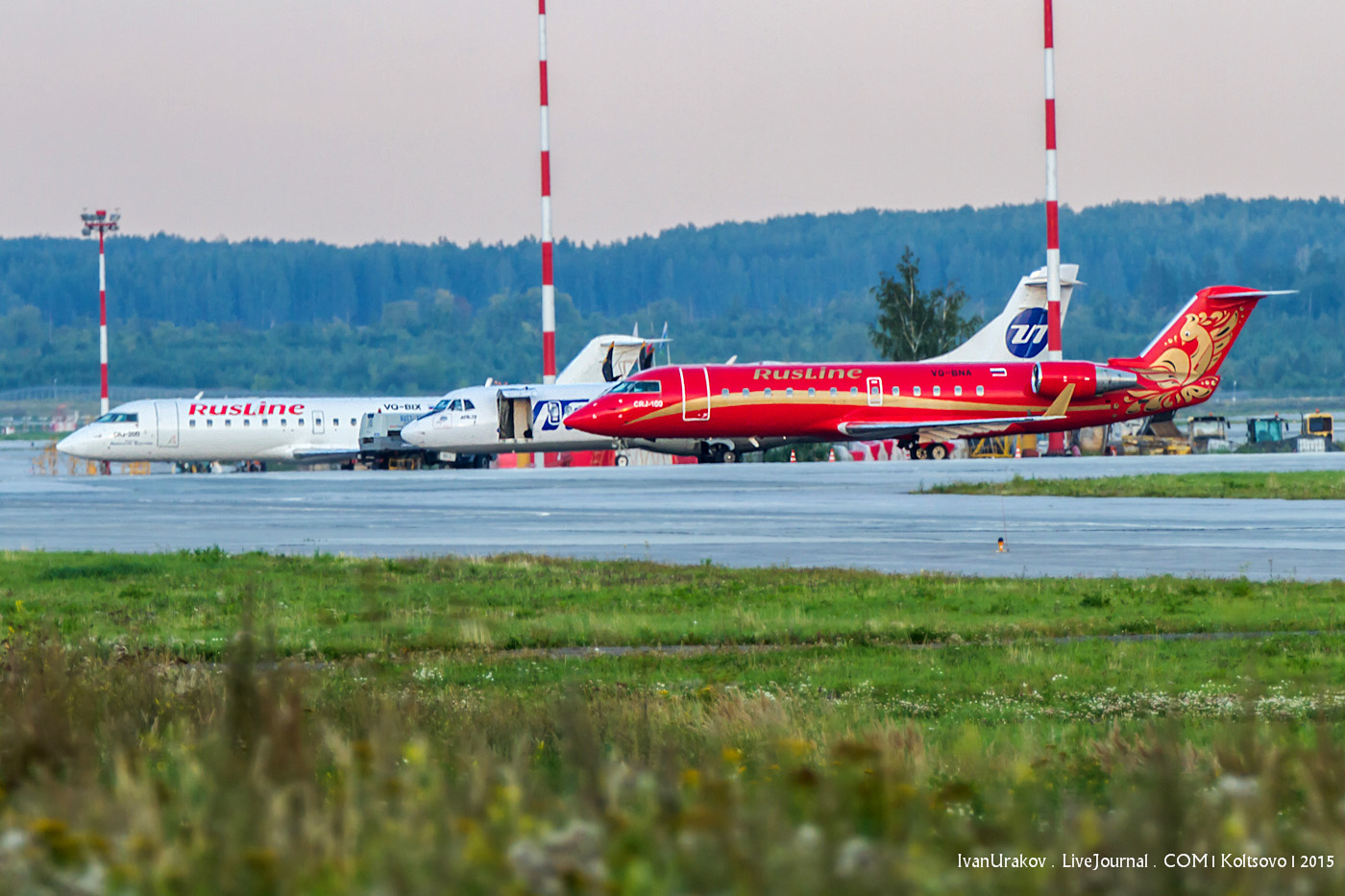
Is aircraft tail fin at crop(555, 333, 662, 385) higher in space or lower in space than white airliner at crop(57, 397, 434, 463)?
higher

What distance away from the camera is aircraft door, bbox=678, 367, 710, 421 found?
62938mm

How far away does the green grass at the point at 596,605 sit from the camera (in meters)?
17.2

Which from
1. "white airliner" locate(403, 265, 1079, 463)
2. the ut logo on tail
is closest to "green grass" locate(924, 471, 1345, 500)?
"white airliner" locate(403, 265, 1079, 463)

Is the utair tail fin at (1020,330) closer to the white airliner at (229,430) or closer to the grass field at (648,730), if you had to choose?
the white airliner at (229,430)

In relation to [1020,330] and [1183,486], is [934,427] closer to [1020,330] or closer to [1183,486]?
[1020,330]

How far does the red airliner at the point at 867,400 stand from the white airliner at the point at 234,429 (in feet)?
42.8

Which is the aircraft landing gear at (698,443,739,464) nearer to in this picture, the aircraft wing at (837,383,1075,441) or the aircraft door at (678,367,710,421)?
the aircraft door at (678,367,710,421)

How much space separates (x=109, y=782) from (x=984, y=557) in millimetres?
19463

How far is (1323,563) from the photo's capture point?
23.4 m

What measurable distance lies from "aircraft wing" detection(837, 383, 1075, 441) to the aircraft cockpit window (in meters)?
7.81

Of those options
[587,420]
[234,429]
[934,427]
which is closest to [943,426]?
[934,427]

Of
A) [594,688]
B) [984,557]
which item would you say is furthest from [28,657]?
[984,557]

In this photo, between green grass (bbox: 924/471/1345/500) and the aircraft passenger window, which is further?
the aircraft passenger window

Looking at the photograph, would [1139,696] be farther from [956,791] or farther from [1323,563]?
[1323,563]
